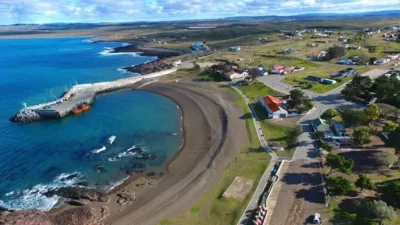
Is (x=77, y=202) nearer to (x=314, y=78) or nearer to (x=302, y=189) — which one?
(x=302, y=189)

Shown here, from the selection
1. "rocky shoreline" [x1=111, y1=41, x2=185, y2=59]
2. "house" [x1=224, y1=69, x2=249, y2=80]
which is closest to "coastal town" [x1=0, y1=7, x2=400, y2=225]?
"house" [x1=224, y1=69, x2=249, y2=80]

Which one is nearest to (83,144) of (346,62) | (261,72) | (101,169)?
(101,169)

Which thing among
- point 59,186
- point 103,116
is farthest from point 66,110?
point 59,186

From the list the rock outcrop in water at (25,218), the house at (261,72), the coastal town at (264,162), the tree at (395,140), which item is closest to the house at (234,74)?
the house at (261,72)

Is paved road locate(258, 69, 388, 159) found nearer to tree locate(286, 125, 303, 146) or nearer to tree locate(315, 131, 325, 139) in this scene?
tree locate(286, 125, 303, 146)

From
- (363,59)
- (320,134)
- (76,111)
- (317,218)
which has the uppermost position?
(363,59)

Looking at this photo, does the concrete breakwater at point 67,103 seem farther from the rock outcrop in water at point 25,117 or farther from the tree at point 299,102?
the tree at point 299,102
